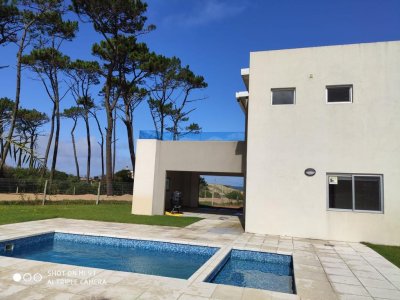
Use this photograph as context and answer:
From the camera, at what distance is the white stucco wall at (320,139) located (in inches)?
391

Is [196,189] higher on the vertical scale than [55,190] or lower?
higher

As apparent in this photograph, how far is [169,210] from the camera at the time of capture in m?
17.5

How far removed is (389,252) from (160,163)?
9948mm

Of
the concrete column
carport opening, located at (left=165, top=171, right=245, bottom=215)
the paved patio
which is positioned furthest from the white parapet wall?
the paved patio

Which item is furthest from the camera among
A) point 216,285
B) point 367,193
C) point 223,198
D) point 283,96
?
point 223,198

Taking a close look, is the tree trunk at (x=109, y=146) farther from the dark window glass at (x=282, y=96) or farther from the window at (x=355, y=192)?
the window at (x=355, y=192)

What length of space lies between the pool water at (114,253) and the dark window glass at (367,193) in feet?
16.7

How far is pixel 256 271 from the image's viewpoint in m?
7.12

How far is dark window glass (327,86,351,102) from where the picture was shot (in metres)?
10.6

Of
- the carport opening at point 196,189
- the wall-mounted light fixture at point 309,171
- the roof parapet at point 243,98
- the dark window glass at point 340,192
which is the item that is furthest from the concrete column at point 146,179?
the dark window glass at point 340,192

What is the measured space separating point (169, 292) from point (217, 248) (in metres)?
3.76

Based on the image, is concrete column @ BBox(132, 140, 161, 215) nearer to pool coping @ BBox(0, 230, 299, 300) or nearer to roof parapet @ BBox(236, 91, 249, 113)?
roof parapet @ BBox(236, 91, 249, 113)

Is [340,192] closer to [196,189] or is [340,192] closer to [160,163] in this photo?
[160,163]

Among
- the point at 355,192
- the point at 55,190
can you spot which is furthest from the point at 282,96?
the point at 55,190
